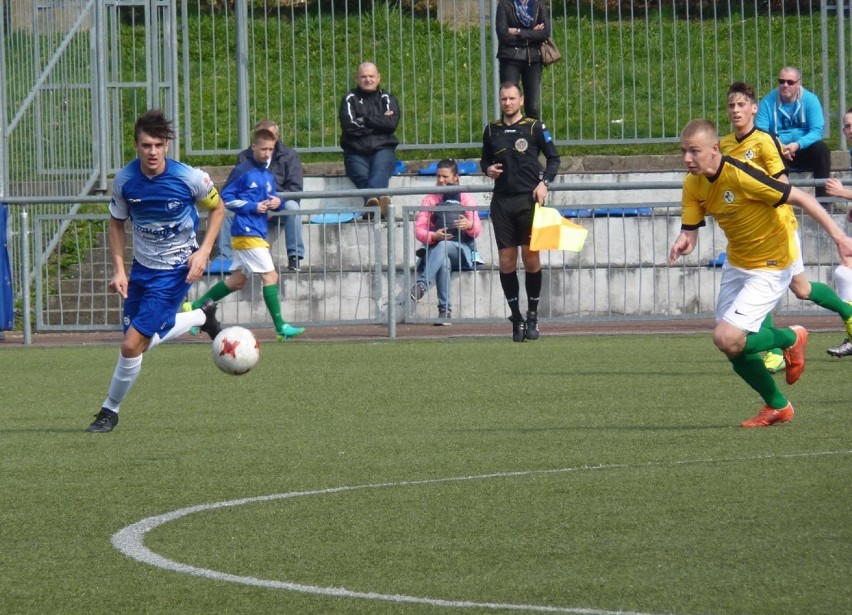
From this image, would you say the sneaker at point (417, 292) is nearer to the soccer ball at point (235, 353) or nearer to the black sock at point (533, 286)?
the black sock at point (533, 286)

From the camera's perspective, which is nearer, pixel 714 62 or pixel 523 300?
pixel 523 300

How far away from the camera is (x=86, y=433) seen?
912 cm

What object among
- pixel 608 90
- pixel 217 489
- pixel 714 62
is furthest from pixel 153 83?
pixel 217 489

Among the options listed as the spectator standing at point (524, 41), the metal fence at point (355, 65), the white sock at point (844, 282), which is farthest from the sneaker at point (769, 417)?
the metal fence at point (355, 65)

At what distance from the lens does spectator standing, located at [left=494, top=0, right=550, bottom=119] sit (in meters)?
17.6

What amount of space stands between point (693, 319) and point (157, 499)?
9880 mm

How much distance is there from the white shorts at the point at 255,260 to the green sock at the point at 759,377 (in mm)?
6944

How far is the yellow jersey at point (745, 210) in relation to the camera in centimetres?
873

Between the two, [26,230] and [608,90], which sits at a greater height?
[608,90]

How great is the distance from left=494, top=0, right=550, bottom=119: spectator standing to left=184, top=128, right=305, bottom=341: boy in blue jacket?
3648 millimetres

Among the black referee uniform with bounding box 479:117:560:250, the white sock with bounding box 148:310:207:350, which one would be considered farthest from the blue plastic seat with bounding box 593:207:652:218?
the white sock with bounding box 148:310:207:350

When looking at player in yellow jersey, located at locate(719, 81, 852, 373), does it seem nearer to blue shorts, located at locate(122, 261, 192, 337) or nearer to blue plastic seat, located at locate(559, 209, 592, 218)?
blue shorts, located at locate(122, 261, 192, 337)

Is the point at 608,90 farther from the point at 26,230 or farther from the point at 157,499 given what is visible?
the point at 157,499

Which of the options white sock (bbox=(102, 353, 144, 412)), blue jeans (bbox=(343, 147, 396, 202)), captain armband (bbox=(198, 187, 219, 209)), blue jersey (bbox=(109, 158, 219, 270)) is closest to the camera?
white sock (bbox=(102, 353, 144, 412))
